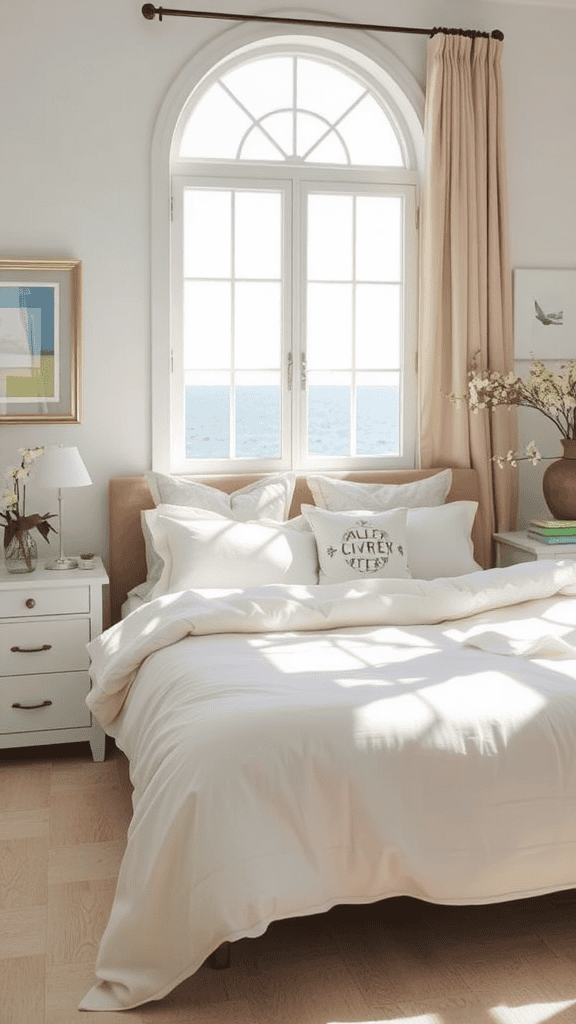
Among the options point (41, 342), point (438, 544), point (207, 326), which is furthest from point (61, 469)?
A: point (438, 544)

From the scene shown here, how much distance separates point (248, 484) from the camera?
440 cm

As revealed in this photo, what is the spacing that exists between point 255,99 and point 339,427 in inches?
59.0

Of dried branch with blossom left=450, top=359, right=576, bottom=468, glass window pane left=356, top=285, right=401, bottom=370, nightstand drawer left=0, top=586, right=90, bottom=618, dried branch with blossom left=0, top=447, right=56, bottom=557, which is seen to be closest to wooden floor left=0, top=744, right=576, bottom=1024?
nightstand drawer left=0, top=586, right=90, bottom=618

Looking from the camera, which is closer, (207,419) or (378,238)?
(207,419)

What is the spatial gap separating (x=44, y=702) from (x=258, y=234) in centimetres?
221

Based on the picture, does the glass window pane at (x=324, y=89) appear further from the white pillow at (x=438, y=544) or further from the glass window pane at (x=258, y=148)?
the white pillow at (x=438, y=544)

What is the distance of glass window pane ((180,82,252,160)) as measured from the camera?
14.7 feet

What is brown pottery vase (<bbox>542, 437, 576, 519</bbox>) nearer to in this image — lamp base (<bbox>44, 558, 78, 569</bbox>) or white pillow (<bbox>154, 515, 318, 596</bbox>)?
white pillow (<bbox>154, 515, 318, 596</bbox>)

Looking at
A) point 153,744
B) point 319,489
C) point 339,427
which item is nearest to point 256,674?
point 153,744

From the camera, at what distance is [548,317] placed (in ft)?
15.7

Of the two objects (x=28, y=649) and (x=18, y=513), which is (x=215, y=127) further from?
(x=28, y=649)

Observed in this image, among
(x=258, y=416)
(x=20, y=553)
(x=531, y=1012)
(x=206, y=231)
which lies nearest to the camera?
(x=531, y=1012)

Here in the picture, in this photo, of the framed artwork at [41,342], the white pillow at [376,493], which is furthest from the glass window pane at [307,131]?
the white pillow at [376,493]

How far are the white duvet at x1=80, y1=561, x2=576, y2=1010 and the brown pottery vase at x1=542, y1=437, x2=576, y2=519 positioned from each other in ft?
5.83
